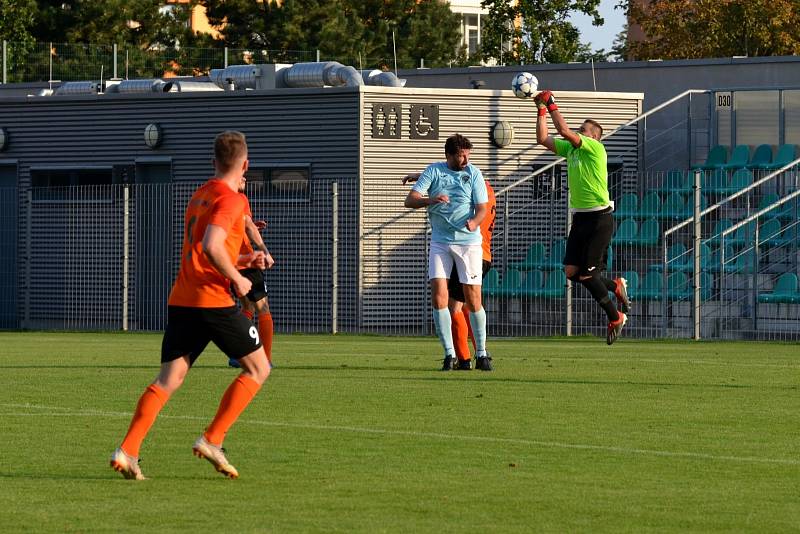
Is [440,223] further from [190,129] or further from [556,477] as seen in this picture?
[190,129]

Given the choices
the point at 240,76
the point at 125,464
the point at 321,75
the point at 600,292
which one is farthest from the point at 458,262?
the point at 240,76

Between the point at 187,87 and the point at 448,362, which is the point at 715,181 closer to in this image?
the point at 187,87

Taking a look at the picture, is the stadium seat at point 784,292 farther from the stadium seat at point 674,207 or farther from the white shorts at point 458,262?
the white shorts at point 458,262

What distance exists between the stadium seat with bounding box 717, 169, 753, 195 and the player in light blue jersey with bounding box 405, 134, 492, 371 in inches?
592

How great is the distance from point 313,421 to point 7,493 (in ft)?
11.8

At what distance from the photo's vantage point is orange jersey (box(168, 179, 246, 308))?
9016 millimetres

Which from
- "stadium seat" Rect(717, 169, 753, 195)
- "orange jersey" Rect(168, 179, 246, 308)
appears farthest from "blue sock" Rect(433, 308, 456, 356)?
"stadium seat" Rect(717, 169, 753, 195)

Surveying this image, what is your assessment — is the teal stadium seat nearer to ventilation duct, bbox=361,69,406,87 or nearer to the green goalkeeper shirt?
ventilation duct, bbox=361,69,406,87

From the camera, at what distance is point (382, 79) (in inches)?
1300

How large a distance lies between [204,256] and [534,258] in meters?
21.0

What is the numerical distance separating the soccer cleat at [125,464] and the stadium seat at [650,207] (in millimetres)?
21688

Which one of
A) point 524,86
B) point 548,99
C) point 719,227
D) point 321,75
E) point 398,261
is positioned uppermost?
point 321,75

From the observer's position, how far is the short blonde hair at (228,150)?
9.02 m

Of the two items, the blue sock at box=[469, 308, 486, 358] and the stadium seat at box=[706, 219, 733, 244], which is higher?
the stadium seat at box=[706, 219, 733, 244]
